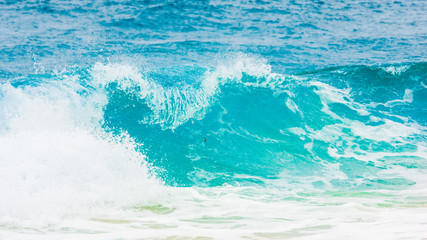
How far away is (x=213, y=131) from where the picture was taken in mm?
8906

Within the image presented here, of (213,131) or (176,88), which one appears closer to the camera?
(213,131)

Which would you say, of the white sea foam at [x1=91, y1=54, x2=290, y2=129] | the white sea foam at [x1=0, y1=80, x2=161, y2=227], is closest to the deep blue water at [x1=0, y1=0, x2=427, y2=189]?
the white sea foam at [x1=91, y1=54, x2=290, y2=129]

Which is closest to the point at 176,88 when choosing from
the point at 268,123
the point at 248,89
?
the point at 248,89

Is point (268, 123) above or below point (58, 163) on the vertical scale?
above

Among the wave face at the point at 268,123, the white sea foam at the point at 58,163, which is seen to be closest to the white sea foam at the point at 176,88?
the wave face at the point at 268,123

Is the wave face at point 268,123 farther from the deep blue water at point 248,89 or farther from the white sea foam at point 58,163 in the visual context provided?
the white sea foam at point 58,163

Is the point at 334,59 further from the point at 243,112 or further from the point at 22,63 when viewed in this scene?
the point at 22,63

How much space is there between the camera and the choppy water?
5.45 metres

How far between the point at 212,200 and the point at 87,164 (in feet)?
5.91

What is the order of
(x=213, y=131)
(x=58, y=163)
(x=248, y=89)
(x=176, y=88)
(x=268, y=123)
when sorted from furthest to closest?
(x=248, y=89), (x=176, y=88), (x=268, y=123), (x=213, y=131), (x=58, y=163)

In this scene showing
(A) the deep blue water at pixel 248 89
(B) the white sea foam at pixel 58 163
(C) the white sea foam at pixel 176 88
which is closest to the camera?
(B) the white sea foam at pixel 58 163

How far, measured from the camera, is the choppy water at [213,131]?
5.45 metres

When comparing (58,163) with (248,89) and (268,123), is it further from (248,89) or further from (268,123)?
(248,89)

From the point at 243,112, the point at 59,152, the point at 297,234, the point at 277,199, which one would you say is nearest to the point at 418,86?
the point at 243,112
